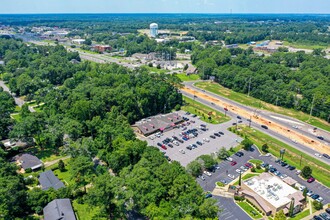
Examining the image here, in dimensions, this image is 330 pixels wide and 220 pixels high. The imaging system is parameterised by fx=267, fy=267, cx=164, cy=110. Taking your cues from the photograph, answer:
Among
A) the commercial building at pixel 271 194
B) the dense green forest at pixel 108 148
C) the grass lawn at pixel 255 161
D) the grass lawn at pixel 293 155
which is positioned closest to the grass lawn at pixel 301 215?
the commercial building at pixel 271 194

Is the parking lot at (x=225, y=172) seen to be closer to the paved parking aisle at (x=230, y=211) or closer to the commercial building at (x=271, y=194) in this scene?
the paved parking aisle at (x=230, y=211)

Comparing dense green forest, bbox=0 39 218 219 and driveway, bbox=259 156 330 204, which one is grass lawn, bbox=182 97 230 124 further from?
driveway, bbox=259 156 330 204

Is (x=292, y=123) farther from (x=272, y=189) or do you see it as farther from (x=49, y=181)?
(x=49, y=181)

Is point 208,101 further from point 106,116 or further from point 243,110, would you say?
point 106,116

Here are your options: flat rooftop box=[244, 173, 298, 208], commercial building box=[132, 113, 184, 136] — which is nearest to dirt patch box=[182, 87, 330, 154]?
commercial building box=[132, 113, 184, 136]

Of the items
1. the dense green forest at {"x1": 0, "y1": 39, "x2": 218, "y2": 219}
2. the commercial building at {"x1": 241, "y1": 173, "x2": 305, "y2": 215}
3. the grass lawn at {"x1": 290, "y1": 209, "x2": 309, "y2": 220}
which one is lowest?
the grass lawn at {"x1": 290, "y1": 209, "x2": 309, "y2": 220}

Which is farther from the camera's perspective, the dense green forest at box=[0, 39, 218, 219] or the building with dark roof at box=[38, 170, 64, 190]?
the building with dark roof at box=[38, 170, 64, 190]

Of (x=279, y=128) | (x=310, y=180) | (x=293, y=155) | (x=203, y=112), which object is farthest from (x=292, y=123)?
(x=310, y=180)
